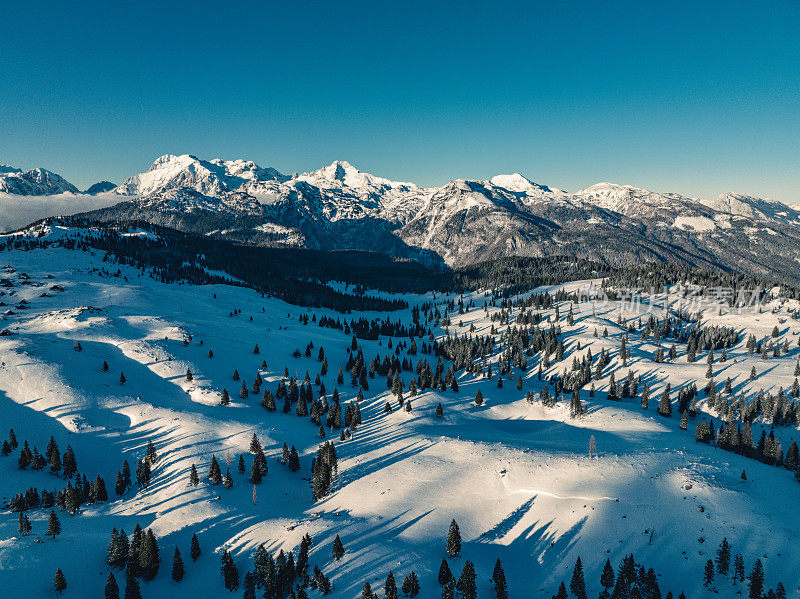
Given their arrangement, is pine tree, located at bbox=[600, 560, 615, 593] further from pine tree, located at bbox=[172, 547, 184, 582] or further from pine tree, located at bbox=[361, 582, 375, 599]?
pine tree, located at bbox=[172, 547, 184, 582]

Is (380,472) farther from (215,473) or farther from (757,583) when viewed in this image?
(757,583)

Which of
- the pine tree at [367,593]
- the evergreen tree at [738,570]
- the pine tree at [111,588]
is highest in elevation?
→ the evergreen tree at [738,570]

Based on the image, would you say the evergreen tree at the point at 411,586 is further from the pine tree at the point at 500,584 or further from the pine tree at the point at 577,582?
the pine tree at the point at 577,582

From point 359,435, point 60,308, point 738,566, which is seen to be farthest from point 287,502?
point 60,308

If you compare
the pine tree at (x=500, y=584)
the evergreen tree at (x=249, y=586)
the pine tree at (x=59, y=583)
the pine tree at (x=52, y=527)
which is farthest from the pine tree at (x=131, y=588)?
the pine tree at (x=500, y=584)

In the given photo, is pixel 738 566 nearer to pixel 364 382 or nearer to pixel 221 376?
pixel 364 382

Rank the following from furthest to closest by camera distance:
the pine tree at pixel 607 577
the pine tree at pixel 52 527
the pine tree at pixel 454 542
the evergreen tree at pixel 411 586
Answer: the pine tree at pixel 52 527
the pine tree at pixel 454 542
the pine tree at pixel 607 577
the evergreen tree at pixel 411 586
